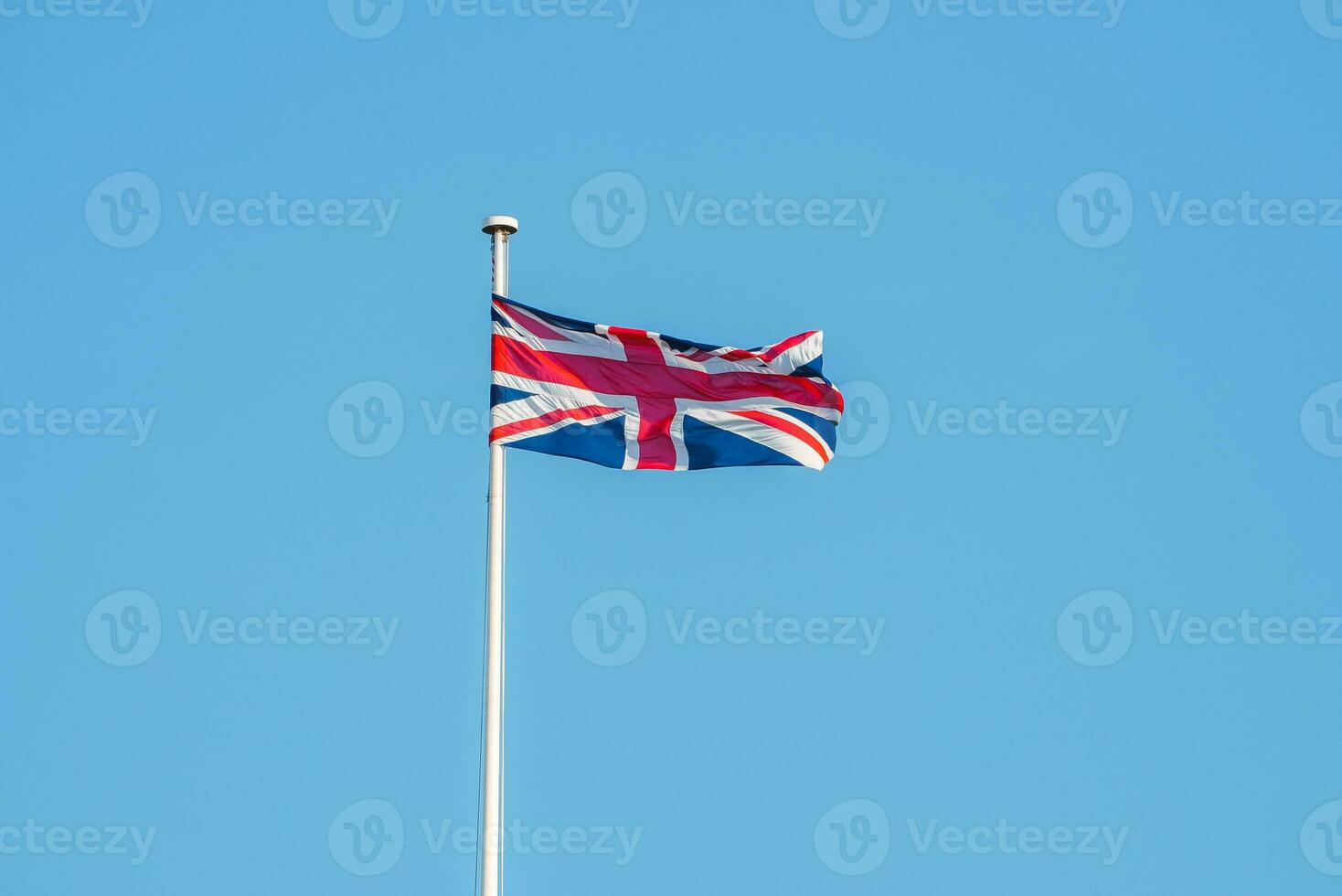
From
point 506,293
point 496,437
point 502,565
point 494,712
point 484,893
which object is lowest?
point 484,893

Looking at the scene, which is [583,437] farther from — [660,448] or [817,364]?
[817,364]

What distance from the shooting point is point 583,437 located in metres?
27.3

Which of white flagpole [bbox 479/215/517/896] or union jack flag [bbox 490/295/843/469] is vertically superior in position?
union jack flag [bbox 490/295/843/469]

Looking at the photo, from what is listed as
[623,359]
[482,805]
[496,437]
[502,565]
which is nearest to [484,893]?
[482,805]

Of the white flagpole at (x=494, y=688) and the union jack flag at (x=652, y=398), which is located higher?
the union jack flag at (x=652, y=398)

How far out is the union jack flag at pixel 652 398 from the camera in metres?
26.9

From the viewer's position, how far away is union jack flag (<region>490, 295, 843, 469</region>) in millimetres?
26875

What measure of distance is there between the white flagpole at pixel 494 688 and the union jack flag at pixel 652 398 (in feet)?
2.75

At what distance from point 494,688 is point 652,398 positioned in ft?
15.7

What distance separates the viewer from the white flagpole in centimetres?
2439

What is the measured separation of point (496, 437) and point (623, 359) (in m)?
2.45

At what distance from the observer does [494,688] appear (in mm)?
24922

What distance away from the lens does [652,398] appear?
28000 mm

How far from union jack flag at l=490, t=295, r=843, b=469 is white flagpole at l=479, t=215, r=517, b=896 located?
84cm
